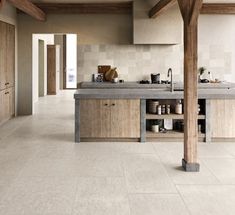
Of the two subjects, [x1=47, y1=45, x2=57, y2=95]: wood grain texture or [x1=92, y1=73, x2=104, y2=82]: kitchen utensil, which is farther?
[x1=47, y1=45, x2=57, y2=95]: wood grain texture

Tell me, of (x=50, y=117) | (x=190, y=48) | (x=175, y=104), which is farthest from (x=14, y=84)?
(x=190, y=48)

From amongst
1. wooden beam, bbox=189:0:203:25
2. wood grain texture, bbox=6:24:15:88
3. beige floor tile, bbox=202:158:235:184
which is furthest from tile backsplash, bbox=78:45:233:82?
wooden beam, bbox=189:0:203:25

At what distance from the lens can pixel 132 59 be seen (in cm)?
959

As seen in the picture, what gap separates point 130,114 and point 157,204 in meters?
2.89

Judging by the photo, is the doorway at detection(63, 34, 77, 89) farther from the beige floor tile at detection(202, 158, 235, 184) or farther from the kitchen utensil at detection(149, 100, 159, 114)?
the beige floor tile at detection(202, 158, 235, 184)

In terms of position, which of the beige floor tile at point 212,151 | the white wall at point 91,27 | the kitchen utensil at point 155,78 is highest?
the white wall at point 91,27

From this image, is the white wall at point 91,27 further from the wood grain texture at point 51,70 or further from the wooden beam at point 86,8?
the wood grain texture at point 51,70

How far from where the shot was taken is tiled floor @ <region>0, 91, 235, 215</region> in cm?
364

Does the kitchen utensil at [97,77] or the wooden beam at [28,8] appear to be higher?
the wooden beam at [28,8]

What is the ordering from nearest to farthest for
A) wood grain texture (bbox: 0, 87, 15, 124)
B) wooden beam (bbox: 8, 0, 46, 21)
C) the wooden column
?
the wooden column
wooden beam (bbox: 8, 0, 46, 21)
wood grain texture (bbox: 0, 87, 15, 124)

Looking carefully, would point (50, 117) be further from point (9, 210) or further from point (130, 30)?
point (9, 210)

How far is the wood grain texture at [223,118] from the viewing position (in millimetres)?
6480

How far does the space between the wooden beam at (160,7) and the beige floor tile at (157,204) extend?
402cm

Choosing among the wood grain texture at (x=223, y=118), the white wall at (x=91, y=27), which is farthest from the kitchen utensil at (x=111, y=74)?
the wood grain texture at (x=223, y=118)
